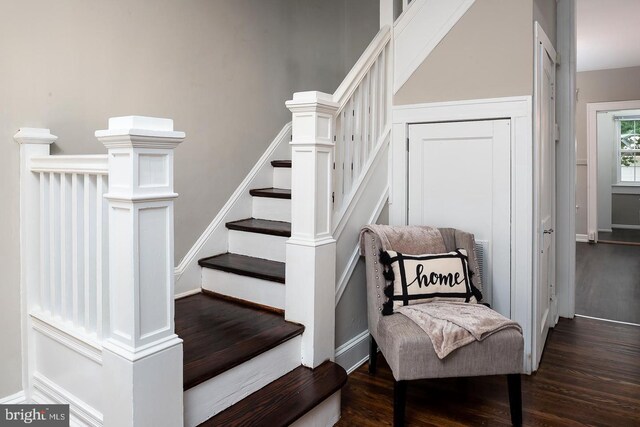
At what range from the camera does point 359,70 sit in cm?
249

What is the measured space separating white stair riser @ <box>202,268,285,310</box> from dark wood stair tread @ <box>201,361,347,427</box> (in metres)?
0.38

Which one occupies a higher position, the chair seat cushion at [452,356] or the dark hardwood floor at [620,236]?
the dark hardwood floor at [620,236]

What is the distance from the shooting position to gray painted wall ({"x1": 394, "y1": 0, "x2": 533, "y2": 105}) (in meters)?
2.43

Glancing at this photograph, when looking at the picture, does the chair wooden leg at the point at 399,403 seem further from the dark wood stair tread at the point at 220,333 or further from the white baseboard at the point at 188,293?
the white baseboard at the point at 188,293

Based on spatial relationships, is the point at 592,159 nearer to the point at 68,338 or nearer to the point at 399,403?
the point at 399,403

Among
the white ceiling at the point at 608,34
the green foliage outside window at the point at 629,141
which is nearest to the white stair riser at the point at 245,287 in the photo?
the white ceiling at the point at 608,34

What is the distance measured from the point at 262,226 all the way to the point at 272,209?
23 centimetres

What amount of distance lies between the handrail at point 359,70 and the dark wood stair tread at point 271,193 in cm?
67

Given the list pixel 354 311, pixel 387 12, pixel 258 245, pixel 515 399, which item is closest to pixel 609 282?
pixel 515 399

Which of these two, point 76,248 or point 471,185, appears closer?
point 76,248

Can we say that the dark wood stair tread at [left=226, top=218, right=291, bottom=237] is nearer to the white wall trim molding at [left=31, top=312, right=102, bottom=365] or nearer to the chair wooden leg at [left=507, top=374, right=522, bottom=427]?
the white wall trim molding at [left=31, top=312, right=102, bottom=365]

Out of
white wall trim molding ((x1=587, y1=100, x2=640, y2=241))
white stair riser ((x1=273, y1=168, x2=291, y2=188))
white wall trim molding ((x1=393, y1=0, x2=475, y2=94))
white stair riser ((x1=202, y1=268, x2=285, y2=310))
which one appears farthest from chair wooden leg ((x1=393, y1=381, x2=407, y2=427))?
white wall trim molding ((x1=587, y1=100, x2=640, y2=241))

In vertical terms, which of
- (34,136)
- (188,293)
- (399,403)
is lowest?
(399,403)

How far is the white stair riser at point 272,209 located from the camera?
111 inches
